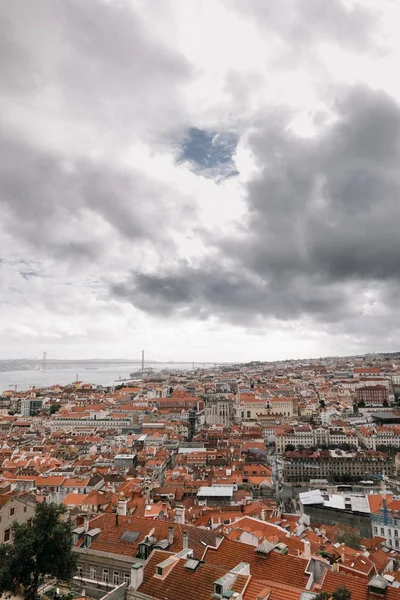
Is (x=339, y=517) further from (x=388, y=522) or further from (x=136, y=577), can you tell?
(x=136, y=577)

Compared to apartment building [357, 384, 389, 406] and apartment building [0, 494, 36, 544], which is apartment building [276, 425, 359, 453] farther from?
apartment building [0, 494, 36, 544]

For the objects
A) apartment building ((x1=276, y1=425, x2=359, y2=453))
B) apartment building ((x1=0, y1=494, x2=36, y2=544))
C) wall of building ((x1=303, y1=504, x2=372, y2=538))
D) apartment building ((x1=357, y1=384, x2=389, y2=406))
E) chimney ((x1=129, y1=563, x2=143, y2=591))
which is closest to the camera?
chimney ((x1=129, y1=563, x2=143, y2=591))

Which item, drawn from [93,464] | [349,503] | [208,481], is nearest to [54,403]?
[93,464]

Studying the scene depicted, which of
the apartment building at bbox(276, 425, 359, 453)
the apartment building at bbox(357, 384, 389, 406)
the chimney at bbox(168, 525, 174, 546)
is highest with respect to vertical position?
the apartment building at bbox(357, 384, 389, 406)

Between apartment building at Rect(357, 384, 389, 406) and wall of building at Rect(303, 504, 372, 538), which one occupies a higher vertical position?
apartment building at Rect(357, 384, 389, 406)

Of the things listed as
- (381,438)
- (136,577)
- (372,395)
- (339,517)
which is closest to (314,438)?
(381,438)

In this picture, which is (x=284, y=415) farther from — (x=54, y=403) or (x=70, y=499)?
(x=70, y=499)

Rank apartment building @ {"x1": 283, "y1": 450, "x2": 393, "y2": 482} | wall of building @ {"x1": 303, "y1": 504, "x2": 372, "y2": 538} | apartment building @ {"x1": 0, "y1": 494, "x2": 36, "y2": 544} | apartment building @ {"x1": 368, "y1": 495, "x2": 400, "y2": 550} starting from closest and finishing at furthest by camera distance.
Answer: apartment building @ {"x1": 0, "y1": 494, "x2": 36, "y2": 544} < apartment building @ {"x1": 368, "y1": 495, "x2": 400, "y2": 550} < wall of building @ {"x1": 303, "y1": 504, "x2": 372, "y2": 538} < apartment building @ {"x1": 283, "y1": 450, "x2": 393, "y2": 482}

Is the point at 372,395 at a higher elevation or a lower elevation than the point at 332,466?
higher

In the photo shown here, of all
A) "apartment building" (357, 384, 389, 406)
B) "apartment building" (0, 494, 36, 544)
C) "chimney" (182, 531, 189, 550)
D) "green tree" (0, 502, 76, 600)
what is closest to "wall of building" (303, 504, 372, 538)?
"chimney" (182, 531, 189, 550)
